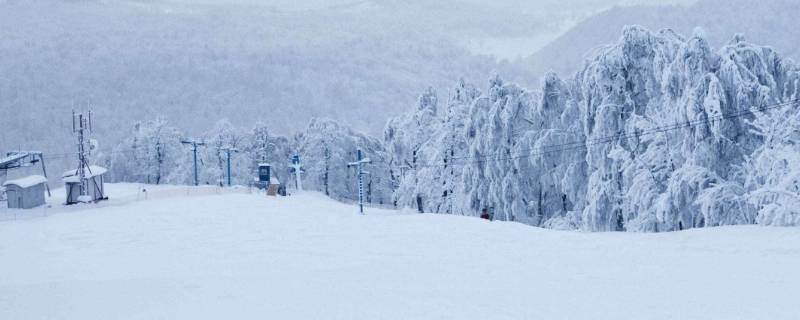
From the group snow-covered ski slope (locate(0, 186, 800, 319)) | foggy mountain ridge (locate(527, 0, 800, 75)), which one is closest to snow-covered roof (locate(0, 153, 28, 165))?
snow-covered ski slope (locate(0, 186, 800, 319))

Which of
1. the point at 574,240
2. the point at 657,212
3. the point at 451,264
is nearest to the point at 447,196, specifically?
the point at 657,212

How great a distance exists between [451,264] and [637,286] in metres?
4.86

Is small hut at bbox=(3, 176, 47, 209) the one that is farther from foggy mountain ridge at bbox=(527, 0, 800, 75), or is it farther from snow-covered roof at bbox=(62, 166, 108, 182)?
foggy mountain ridge at bbox=(527, 0, 800, 75)

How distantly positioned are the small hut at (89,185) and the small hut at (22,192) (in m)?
1.84

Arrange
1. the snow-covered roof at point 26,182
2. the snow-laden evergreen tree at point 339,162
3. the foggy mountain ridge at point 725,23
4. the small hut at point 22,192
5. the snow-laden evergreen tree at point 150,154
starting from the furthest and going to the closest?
1. the foggy mountain ridge at point 725,23
2. the snow-laden evergreen tree at point 150,154
3. the snow-laden evergreen tree at point 339,162
4. the small hut at point 22,192
5. the snow-covered roof at point 26,182

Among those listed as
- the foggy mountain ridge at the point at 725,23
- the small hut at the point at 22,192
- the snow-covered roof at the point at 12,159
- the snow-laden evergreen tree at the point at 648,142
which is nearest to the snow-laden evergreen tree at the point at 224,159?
the snow-covered roof at the point at 12,159

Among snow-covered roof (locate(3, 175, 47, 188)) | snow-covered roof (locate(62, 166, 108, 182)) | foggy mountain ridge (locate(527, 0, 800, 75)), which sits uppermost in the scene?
foggy mountain ridge (locate(527, 0, 800, 75))

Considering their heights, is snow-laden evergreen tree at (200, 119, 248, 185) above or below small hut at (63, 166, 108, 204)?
above

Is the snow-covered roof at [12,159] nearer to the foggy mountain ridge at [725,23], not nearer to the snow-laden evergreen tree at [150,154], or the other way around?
the snow-laden evergreen tree at [150,154]

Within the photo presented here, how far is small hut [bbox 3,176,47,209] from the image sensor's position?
4478 centimetres

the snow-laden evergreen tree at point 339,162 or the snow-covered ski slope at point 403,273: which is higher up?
the snow-laden evergreen tree at point 339,162

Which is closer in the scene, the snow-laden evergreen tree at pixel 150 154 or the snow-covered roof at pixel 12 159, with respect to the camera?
the snow-covered roof at pixel 12 159

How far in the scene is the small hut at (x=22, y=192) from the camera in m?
44.8

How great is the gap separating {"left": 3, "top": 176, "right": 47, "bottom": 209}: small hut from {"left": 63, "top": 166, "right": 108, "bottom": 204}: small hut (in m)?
1.84
